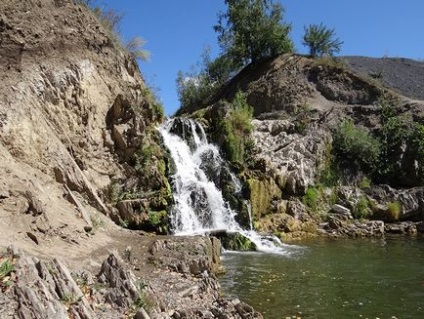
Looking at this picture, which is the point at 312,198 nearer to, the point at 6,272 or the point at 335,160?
the point at 335,160

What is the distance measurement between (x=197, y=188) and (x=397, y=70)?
1343 inches

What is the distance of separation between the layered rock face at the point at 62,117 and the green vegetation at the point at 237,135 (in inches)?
160

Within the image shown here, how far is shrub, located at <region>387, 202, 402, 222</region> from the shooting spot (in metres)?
24.1

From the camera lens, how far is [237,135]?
79.8 feet

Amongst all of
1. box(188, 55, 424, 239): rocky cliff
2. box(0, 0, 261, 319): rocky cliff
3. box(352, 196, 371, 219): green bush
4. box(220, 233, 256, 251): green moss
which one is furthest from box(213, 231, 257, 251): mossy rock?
box(352, 196, 371, 219): green bush

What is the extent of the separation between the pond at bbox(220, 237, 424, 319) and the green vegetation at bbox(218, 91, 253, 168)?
683 centimetres

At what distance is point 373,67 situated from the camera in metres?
46.4

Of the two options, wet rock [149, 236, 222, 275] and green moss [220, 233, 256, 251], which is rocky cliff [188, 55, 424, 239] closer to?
green moss [220, 233, 256, 251]

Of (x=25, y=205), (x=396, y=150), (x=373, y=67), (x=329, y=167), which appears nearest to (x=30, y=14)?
(x=25, y=205)

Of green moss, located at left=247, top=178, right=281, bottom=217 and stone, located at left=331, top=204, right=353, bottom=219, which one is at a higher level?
green moss, located at left=247, top=178, right=281, bottom=217

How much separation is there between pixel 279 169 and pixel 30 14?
46.1 feet

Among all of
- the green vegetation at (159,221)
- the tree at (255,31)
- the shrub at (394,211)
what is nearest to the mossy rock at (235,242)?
the green vegetation at (159,221)

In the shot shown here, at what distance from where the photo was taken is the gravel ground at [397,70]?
41844 millimetres

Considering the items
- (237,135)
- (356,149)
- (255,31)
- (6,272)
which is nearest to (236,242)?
(237,135)
